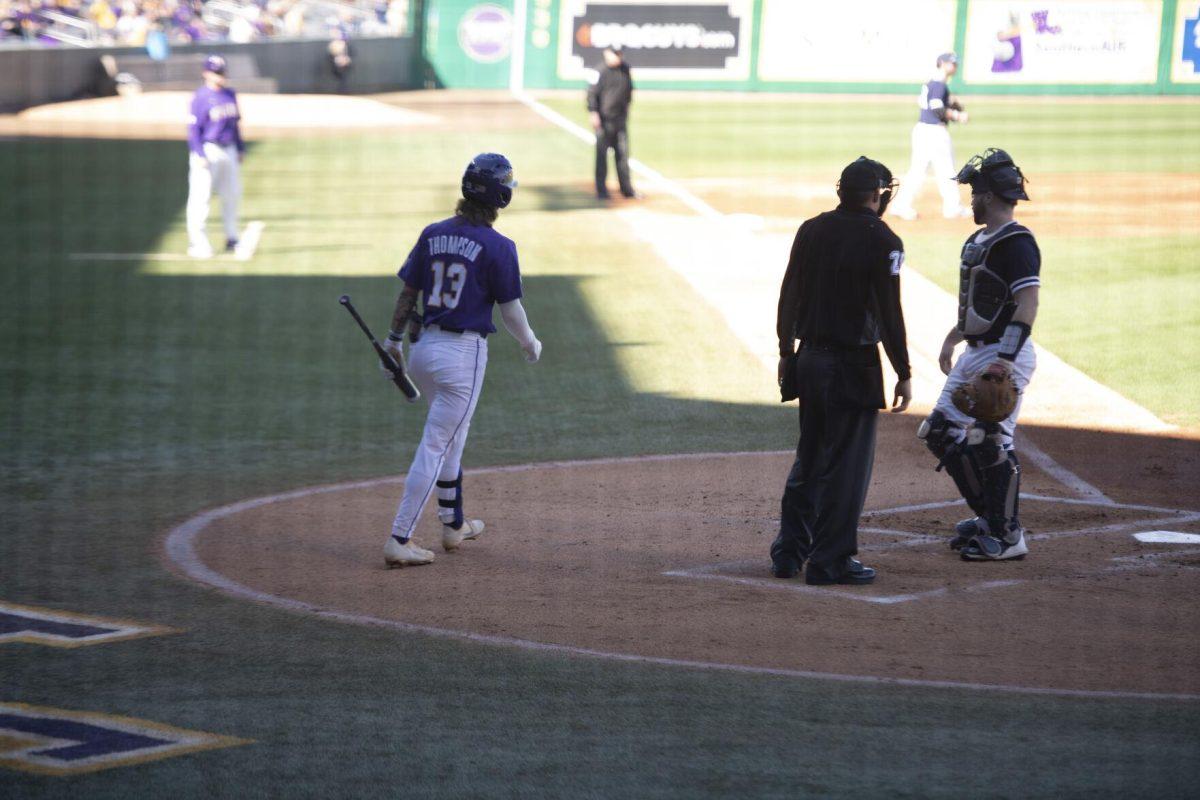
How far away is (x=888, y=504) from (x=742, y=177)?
17790 mm

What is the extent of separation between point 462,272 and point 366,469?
297 cm

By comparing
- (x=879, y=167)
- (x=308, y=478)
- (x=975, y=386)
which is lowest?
Answer: (x=308, y=478)

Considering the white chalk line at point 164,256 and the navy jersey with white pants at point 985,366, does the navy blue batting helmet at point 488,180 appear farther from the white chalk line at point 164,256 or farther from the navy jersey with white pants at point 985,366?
the white chalk line at point 164,256

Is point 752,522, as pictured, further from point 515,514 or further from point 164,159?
point 164,159

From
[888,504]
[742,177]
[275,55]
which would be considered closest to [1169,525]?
[888,504]

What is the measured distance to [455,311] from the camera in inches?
274

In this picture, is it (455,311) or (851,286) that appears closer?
(851,286)

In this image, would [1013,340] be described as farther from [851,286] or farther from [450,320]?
[450,320]

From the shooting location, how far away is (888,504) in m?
8.52

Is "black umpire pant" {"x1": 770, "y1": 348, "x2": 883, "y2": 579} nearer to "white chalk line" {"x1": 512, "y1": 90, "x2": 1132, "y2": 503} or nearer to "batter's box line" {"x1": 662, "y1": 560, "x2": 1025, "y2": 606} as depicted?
"batter's box line" {"x1": 662, "y1": 560, "x2": 1025, "y2": 606}

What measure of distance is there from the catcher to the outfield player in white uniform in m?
13.1

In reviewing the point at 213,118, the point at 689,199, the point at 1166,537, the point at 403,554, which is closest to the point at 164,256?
the point at 213,118

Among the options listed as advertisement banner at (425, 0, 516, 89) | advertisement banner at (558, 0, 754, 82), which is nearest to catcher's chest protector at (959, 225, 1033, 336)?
advertisement banner at (558, 0, 754, 82)

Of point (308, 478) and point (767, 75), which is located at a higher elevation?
point (767, 75)
